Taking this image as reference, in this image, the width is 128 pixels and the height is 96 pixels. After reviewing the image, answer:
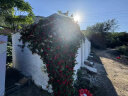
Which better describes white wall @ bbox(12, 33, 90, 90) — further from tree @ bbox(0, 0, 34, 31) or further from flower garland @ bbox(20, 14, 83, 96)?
tree @ bbox(0, 0, 34, 31)

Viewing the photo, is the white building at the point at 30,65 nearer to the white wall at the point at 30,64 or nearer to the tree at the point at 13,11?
the white wall at the point at 30,64

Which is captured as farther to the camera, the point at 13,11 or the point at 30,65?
the point at 13,11

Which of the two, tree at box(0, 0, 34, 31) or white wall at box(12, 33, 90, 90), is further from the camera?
tree at box(0, 0, 34, 31)

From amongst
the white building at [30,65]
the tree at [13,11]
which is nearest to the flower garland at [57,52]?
the white building at [30,65]

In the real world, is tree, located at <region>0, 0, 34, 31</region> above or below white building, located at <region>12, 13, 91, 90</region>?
above

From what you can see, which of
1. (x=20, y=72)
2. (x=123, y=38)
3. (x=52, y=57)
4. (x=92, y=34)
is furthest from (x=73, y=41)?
(x=123, y=38)

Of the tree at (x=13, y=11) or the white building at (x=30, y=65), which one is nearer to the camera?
the white building at (x=30, y=65)

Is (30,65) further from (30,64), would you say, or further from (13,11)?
(13,11)

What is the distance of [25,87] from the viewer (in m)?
3.29

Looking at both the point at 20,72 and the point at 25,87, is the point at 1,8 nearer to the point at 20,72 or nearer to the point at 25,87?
the point at 20,72

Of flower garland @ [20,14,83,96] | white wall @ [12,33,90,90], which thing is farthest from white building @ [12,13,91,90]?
flower garland @ [20,14,83,96]

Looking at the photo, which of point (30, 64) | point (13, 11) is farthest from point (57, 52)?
point (13, 11)

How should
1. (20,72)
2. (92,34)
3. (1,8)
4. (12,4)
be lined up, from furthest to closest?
(92,34) → (1,8) → (12,4) → (20,72)

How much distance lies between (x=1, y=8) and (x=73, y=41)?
18.5 ft
